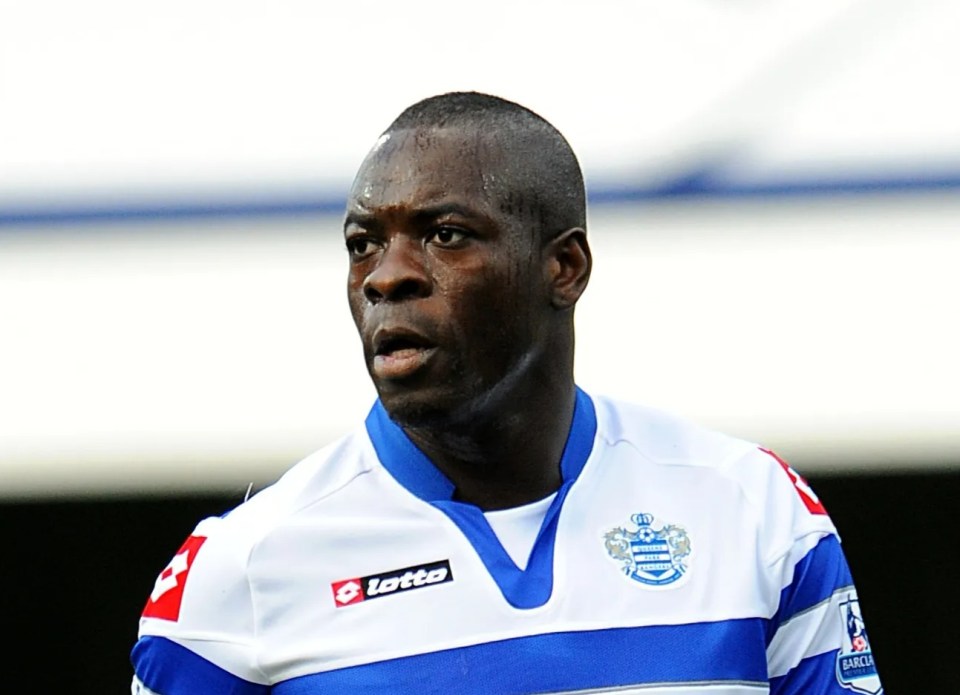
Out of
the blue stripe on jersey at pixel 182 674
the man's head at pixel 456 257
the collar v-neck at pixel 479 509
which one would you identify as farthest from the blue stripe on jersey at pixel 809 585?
the blue stripe on jersey at pixel 182 674

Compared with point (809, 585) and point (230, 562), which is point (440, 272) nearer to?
point (230, 562)

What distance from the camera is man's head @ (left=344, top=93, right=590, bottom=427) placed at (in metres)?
2.40

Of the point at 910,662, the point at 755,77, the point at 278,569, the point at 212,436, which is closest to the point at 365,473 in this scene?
the point at 278,569

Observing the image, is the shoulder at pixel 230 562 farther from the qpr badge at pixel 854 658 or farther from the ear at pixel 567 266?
the qpr badge at pixel 854 658

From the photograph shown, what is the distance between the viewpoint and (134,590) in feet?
15.7

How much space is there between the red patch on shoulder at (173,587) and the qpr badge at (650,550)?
528 millimetres

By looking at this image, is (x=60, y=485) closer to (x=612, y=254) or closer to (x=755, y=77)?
(x=612, y=254)

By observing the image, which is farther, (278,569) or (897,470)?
(897,470)

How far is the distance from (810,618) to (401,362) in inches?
24.7

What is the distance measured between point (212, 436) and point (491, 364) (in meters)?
2.15

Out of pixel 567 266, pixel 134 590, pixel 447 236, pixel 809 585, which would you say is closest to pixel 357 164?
pixel 134 590

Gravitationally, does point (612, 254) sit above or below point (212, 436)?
above

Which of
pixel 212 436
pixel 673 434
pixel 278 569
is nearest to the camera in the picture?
pixel 278 569

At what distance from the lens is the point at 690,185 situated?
456 cm
